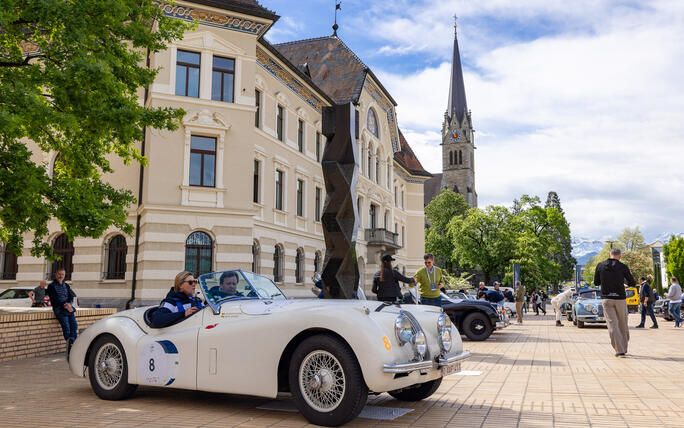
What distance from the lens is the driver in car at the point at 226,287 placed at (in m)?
6.14

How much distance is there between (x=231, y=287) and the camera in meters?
6.28

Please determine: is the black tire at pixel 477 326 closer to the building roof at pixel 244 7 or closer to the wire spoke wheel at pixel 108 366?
the wire spoke wheel at pixel 108 366

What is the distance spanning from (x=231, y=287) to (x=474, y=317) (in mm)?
10387

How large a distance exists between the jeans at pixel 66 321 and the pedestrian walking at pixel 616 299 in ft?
35.6

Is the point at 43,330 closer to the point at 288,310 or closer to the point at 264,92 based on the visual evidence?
the point at 288,310

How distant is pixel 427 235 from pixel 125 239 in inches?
2226

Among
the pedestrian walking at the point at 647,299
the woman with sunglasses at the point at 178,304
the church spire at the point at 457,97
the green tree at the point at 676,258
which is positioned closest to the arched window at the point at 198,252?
the woman with sunglasses at the point at 178,304

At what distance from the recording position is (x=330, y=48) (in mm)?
40844

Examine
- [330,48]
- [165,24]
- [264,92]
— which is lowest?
[165,24]

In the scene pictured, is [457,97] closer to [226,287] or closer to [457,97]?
[457,97]

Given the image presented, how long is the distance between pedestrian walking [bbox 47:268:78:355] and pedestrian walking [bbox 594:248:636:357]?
10.8m

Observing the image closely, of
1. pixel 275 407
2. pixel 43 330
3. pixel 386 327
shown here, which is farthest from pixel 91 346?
pixel 43 330

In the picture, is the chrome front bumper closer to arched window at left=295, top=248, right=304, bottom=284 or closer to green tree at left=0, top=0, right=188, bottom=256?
green tree at left=0, top=0, right=188, bottom=256

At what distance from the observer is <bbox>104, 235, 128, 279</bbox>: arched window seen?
22750 millimetres
